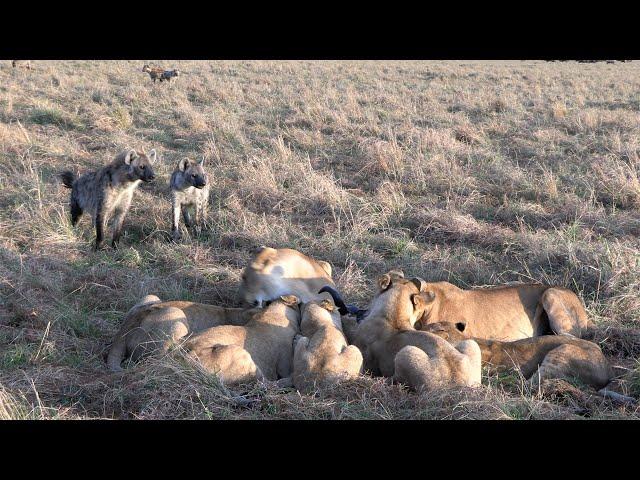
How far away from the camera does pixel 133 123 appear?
17641 mm

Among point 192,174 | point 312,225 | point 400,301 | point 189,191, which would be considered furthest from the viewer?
point 192,174

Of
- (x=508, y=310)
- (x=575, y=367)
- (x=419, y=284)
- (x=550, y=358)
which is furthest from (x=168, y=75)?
(x=575, y=367)

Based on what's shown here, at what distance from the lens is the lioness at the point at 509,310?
7.00 metres

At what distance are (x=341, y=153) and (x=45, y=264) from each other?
7405 mm

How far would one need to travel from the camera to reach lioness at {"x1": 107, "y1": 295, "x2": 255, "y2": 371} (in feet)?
19.9

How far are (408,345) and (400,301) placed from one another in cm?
88

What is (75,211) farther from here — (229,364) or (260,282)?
(229,364)

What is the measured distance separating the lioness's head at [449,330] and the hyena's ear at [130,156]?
606 centimetres

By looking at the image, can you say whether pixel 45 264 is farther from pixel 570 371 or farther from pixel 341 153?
pixel 341 153

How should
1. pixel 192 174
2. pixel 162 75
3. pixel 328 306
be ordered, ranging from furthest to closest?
pixel 162 75
pixel 192 174
pixel 328 306

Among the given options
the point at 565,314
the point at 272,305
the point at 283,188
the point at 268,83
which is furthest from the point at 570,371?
the point at 268,83

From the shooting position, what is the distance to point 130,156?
1076 centimetres

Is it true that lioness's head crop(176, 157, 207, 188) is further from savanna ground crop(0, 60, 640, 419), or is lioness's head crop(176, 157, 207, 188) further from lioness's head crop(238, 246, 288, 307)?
lioness's head crop(238, 246, 288, 307)

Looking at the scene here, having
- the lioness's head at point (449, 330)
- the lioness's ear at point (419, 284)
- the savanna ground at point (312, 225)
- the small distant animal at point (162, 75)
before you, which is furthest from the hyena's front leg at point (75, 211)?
the small distant animal at point (162, 75)
